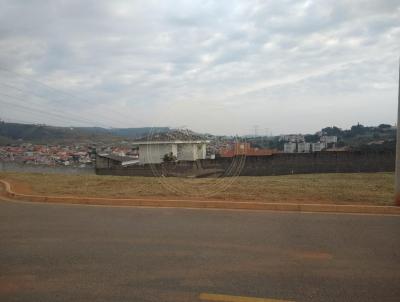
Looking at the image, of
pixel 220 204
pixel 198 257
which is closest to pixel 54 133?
pixel 220 204

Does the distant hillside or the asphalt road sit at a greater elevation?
the distant hillside

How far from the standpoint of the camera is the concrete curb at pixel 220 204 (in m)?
8.15

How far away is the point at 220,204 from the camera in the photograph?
8.96m

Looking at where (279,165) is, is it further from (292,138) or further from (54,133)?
(54,133)

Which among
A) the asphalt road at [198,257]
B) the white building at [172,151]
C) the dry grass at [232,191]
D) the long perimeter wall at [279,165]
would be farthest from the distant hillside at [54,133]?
the asphalt road at [198,257]

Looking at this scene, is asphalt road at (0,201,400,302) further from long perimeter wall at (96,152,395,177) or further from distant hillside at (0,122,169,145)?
distant hillside at (0,122,169,145)

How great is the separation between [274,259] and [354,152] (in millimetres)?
15794

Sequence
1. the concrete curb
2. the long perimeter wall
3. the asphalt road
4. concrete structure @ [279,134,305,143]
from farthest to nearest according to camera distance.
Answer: concrete structure @ [279,134,305,143], the long perimeter wall, the concrete curb, the asphalt road

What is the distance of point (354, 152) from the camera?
1934cm

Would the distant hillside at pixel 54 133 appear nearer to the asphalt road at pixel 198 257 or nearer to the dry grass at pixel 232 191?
the dry grass at pixel 232 191

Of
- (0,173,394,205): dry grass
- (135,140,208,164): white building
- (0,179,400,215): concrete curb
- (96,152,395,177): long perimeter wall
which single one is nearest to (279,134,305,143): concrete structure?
(96,152,395,177): long perimeter wall

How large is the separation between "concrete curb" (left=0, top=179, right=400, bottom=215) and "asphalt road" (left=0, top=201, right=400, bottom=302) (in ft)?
1.56

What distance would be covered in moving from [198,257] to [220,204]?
3.66 meters

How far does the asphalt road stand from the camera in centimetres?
420
